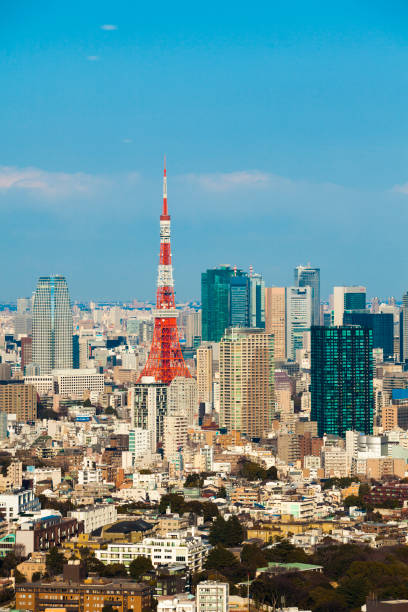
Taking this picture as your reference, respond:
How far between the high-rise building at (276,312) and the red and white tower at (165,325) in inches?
597

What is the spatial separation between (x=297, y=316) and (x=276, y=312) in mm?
926

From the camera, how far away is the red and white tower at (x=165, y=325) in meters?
33.2

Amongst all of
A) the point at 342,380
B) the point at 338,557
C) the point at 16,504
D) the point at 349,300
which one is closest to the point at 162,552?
the point at 338,557

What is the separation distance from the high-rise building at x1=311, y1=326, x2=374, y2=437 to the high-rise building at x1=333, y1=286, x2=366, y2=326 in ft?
45.4

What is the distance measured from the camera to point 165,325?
111 ft

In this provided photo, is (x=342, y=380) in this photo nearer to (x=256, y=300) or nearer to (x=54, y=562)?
(x=54, y=562)

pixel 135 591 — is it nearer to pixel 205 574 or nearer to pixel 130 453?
pixel 205 574

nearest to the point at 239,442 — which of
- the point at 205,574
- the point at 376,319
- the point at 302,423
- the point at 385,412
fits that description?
the point at 302,423

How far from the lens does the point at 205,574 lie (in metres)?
16.1

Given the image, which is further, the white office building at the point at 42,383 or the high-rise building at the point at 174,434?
the white office building at the point at 42,383

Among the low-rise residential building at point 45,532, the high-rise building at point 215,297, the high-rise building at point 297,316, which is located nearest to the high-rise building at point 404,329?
the high-rise building at point 297,316

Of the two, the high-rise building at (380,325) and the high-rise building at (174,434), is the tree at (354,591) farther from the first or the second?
the high-rise building at (380,325)

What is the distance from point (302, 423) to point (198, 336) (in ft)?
64.0

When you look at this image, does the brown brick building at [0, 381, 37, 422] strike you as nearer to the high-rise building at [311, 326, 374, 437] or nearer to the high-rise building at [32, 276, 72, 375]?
the high-rise building at [311, 326, 374, 437]
